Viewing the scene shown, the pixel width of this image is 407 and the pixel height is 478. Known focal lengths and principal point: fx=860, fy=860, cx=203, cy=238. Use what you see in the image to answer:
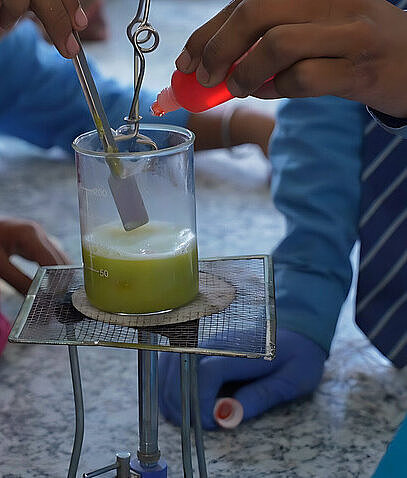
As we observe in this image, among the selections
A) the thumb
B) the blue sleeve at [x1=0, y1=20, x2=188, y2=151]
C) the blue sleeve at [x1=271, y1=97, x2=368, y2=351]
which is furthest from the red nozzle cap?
the blue sleeve at [x1=0, y1=20, x2=188, y2=151]

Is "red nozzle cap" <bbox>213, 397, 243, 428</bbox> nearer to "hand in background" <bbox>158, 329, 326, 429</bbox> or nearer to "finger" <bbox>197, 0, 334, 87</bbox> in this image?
"hand in background" <bbox>158, 329, 326, 429</bbox>

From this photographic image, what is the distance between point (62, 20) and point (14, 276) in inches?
12.9

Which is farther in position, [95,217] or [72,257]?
[72,257]

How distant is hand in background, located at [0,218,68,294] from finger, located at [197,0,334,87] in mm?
349

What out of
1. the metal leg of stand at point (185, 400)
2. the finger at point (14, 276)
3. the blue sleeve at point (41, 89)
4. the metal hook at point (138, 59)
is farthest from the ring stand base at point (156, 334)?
the blue sleeve at point (41, 89)

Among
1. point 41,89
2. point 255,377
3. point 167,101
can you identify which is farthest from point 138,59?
point 41,89

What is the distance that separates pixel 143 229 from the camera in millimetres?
488

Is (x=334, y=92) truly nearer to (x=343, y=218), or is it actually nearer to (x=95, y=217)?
(x=95, y=217)

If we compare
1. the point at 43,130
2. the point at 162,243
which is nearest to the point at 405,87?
the point at 162,243

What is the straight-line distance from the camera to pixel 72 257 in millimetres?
937

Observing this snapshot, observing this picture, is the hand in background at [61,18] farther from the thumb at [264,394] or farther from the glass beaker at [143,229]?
the thumb at [264,394]

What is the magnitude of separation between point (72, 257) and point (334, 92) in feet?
1.71

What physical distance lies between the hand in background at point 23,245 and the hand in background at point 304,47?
0.34 meters

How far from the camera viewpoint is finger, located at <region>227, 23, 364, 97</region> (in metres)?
0.45
